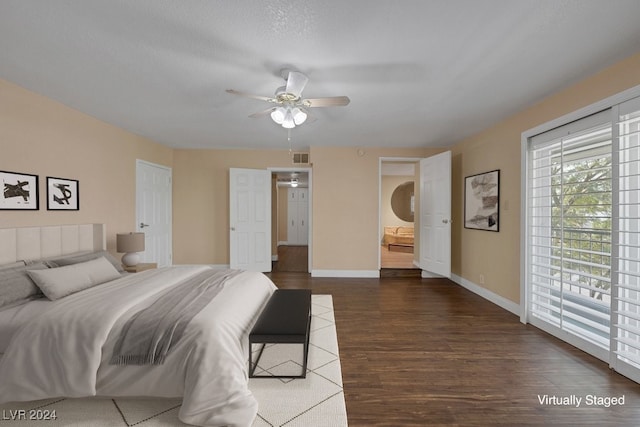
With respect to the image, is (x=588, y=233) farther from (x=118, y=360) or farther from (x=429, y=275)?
(x=118, y=360)

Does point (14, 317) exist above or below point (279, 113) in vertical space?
below

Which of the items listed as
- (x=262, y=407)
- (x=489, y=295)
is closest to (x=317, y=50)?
(x=262, y=407)

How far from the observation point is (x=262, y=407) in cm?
177

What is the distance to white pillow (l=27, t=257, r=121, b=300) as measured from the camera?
2.22 m

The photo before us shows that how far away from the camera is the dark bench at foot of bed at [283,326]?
1.91 metres

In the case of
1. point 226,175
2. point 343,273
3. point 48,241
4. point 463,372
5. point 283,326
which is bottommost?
point 463,372

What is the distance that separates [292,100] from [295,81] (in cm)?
26

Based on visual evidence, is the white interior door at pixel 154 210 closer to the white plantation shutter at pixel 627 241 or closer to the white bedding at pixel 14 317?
the white bedding at pixel 14 317

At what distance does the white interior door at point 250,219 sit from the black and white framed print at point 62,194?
2366 millimetres

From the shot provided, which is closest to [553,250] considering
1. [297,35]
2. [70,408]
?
[297,35]

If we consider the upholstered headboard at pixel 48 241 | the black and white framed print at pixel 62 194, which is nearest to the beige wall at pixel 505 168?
the upholstered headboard at pixel 48 241

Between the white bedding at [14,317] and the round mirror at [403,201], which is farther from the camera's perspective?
the round mirror at [403,201]

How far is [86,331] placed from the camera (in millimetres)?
1665

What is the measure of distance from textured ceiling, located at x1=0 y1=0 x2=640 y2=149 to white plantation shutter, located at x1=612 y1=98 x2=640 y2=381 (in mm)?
583
